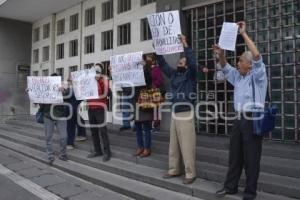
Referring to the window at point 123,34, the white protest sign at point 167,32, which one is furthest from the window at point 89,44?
the white protest sign at point 167,32

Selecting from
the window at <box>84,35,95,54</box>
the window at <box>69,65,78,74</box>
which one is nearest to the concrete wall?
the window at <box>69,65,78,74</box>

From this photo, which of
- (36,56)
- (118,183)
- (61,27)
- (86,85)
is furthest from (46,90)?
(36,56)

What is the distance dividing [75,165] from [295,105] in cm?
430

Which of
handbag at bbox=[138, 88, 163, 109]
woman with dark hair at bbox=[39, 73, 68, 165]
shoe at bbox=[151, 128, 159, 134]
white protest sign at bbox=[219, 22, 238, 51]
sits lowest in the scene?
shoe at bbox=[151, 128, 159, 134]

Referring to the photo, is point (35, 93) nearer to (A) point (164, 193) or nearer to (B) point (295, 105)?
(A) point (164, 193)

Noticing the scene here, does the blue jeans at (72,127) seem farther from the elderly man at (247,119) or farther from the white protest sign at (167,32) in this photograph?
the elderly man at (247,119)

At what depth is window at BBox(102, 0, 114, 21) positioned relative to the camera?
12684 millimetres

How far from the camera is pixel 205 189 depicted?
17.9 feet

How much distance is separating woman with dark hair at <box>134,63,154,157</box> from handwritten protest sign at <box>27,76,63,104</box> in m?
1.93

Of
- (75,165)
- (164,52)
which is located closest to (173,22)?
(164,52)

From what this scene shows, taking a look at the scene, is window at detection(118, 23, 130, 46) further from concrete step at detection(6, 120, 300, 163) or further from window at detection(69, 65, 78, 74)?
concrete step at detection(6, 120, 300, 163)

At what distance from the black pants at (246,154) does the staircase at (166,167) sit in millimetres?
307

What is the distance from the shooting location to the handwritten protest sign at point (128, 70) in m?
7.11

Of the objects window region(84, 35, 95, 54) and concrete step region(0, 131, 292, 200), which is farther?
window region(84, 35, 95, 54)
